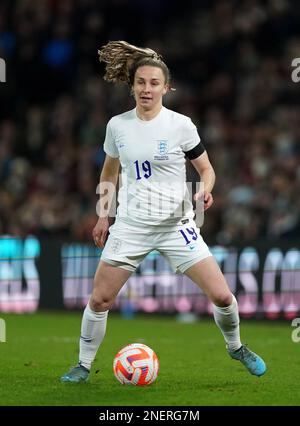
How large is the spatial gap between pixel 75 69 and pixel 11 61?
4.50 ft

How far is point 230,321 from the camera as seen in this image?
8.09m

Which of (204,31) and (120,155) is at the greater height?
(204,31)

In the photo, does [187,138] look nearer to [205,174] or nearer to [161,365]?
[205,174]

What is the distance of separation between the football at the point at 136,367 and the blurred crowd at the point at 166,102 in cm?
717

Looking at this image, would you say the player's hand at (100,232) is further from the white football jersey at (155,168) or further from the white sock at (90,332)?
the white sock at (90,332)

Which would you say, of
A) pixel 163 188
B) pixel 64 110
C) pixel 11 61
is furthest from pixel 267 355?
pixel 11 61

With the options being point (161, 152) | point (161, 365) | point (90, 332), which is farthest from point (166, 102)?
point (90, 332)

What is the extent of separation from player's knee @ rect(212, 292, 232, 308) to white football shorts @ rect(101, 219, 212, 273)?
12.1 inches

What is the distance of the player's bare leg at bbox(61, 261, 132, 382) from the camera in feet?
26.2

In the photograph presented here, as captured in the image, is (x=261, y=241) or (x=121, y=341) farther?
(x=261, y=241)

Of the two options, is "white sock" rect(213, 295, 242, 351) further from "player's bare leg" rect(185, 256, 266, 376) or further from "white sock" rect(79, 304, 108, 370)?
"white sock" rect(79, 304, 108, 370)
